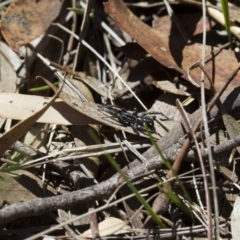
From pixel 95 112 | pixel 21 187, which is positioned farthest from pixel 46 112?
pixel 21 187

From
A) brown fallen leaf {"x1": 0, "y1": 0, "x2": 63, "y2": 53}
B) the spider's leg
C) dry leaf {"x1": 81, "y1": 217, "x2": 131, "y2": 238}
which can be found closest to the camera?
dry leaf {"x1": 81, "y1": 217, "x2": 131, "y2": 238}

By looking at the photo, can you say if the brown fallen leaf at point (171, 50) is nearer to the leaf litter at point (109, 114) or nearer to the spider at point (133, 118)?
the leaf litter at point (109, 114)

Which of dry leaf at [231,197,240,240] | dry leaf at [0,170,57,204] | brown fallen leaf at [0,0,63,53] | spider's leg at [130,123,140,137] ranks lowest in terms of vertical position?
dry leaf at [231,197,240,240]

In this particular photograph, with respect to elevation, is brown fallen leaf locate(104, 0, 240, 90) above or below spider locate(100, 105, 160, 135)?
above

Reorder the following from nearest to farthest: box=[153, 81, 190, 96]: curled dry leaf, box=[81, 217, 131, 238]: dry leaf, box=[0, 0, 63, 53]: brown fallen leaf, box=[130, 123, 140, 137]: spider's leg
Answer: box=[81, 217, 131, 238]: dry leaf
box=[130, 123, 140, 137]: spider's leg
box=[153, 81, 190, 96]: curled dry leaf
box=[0, 0, 63, 53]: brown fallen leaf

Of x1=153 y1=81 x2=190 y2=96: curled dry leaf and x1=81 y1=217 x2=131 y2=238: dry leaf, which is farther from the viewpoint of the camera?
x1=153 y1=81 x2=190 y2=96: curled dry leaf

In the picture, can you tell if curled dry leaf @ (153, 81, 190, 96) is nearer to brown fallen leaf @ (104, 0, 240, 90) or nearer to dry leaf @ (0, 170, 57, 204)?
brown fallen leaf @ (104, 0, 240, 90)

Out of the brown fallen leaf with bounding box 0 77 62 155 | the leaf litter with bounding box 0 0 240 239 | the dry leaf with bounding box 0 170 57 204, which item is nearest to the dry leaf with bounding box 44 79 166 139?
the leaf litter with bounding box 0 0 240 239

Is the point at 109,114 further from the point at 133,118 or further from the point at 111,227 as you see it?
the point at 111,227
